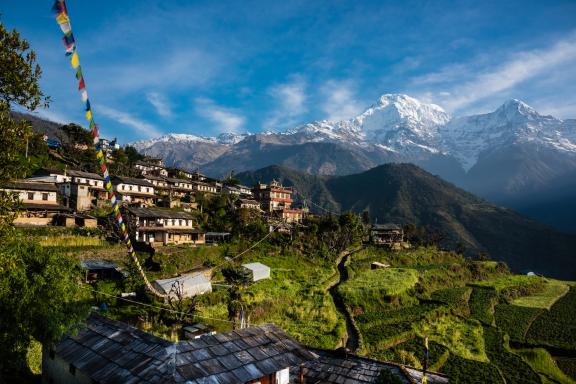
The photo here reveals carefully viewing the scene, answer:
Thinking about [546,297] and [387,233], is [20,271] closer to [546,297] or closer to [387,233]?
[546,297]

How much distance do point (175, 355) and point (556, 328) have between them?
63104mm

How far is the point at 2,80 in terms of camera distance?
14797mm

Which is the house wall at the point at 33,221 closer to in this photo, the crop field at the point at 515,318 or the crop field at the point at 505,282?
the crop field at the point at 515,318

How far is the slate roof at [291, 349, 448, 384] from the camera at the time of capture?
1941 centimetres

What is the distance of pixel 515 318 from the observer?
60500 millimetres

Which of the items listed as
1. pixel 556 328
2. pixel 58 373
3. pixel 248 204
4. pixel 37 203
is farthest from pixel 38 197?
pixel 556 328

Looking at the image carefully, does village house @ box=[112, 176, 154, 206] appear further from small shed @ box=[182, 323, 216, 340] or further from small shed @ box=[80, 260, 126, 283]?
small shed @ box=[182, 323, 216, 340]

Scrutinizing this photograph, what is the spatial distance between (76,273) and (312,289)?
1425 inches

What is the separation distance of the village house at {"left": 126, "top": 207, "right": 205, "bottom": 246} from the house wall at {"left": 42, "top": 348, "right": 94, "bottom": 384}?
123ft

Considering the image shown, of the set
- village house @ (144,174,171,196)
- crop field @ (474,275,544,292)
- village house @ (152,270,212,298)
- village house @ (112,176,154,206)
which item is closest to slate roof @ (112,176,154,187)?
village house @ (112,176,154,206)

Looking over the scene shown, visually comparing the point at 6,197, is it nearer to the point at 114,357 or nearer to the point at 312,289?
the point at 114,357

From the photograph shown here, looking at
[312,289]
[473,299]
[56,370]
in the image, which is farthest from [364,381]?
[473,299]

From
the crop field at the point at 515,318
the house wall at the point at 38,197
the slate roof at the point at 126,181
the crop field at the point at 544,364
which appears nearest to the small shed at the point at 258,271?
the house wall at the point at 38,197

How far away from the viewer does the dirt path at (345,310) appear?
3862 cm
